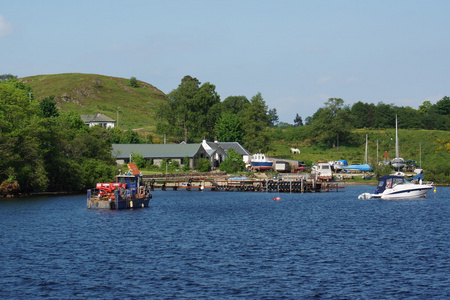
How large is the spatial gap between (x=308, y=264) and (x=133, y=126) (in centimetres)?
16392

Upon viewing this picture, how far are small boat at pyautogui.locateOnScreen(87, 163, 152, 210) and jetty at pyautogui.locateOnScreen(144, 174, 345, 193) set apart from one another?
3584 cm

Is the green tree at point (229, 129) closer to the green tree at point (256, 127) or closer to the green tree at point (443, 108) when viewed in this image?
the green tree at point (256, 127)

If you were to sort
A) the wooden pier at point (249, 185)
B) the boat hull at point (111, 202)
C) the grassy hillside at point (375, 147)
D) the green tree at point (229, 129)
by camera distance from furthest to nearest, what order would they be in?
the green tree at point (229, 129) → the grassy hillside at point (375, 147) → the wooden pier at point (249, 185) → the boat hull at point (111, 202)

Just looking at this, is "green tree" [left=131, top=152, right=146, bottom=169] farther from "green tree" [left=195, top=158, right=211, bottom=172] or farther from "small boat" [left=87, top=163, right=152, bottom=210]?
"small boat" [left=87, top=163, right=152, bottom=210]

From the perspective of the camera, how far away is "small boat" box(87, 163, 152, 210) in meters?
64.8

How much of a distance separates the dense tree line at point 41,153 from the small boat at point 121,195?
18.9 metres

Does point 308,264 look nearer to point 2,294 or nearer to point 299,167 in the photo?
point 2,294

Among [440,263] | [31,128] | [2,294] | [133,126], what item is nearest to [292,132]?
[133,126]

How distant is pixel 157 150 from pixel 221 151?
1868 cm

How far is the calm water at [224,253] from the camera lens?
28.4 m

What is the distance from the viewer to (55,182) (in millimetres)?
91875

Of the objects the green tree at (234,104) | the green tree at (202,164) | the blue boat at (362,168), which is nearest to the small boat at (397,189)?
the blue boat at (362,168)

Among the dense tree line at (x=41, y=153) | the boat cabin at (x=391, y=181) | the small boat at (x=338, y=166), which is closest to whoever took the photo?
the dense tree line at (x=41, y=153)

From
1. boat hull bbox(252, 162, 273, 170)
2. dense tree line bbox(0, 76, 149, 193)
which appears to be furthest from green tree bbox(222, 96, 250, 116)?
dense tree line bbox(0, 76, 149, 193)
